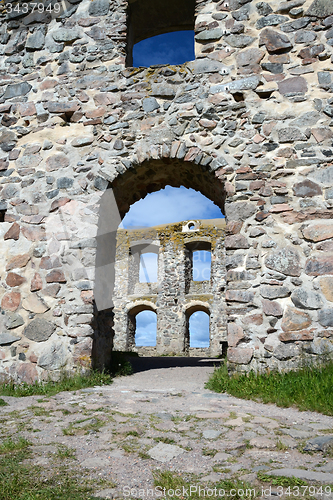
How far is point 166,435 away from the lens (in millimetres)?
2543

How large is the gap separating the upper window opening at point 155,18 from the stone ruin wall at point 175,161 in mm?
172

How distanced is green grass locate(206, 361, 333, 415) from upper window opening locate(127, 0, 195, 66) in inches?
183

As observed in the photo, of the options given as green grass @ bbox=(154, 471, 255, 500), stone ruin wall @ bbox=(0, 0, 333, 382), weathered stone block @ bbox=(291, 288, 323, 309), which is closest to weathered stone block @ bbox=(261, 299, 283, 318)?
stone ruin wall @ bbox=(0, 0, 333, 382)

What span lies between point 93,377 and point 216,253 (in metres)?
11.9

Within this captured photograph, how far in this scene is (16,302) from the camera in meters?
4.96

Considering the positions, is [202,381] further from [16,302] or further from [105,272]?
[16,302]

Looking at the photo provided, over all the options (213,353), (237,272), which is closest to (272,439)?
(237,272)

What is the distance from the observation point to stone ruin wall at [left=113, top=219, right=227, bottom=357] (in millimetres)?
15548

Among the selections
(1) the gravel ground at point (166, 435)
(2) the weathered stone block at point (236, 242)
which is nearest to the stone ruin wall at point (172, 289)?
(2) the weathered stone block at point (236, 242)

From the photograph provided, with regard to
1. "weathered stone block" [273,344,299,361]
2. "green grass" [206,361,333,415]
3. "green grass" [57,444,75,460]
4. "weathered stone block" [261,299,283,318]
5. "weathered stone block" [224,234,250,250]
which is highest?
"weathered stone block" [224,234,250,250]

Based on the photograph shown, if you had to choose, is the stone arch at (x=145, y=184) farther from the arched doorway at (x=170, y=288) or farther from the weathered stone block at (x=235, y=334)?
the arched doorway at (x=170, y=288)

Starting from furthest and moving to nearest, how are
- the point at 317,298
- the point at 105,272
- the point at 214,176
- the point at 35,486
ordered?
the point at 105,272 < the point at 214,176 < the point at 317,298 < the point at 35,486

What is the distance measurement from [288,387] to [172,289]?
41.6 ft

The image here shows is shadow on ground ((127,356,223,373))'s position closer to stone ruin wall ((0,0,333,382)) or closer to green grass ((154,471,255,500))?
stone ruin wall ((0,0,333,382))
